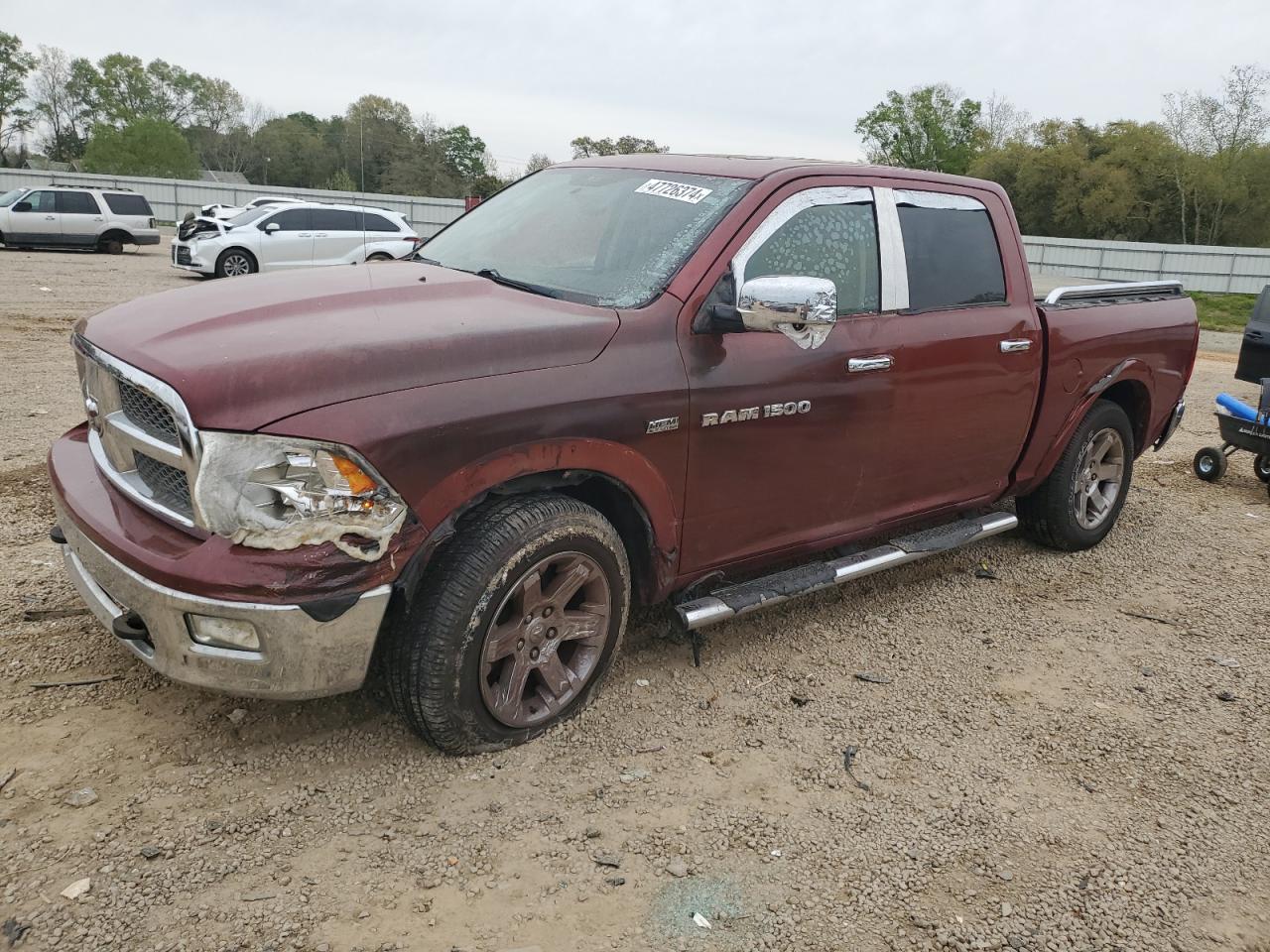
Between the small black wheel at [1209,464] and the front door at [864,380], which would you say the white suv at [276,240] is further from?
the front door at [864,380]

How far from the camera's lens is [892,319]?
402cm

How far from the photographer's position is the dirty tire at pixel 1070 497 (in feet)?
17.1

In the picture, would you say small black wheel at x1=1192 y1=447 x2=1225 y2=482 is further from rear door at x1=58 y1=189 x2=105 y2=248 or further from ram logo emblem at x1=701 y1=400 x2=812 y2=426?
rear door at x1=58 y1=189 x2=105 y2=248

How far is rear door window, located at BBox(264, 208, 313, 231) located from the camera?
18.1m

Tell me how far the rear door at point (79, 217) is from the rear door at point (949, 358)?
2365cm

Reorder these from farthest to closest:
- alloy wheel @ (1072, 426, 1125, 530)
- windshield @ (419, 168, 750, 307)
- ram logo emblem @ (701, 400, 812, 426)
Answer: alloy wheel @ (1072, 426, 1125, 530) < windshield @ (419, 168, 750, 307) < ram logo emblem @ (701, 400, 812, 426)

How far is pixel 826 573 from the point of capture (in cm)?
401

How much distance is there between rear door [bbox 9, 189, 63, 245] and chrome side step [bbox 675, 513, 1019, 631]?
933 inches

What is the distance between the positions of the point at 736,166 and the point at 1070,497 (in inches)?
108

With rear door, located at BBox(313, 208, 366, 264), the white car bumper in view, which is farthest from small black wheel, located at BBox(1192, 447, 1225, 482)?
the white car bumper

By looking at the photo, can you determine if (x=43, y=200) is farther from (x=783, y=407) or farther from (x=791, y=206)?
(x=783, y=407)

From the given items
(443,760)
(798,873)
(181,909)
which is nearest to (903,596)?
(798,873)

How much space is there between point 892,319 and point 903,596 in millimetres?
1488

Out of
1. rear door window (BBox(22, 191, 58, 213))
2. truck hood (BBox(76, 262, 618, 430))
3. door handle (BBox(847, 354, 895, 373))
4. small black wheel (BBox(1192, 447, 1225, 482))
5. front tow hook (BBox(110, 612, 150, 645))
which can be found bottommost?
small black wheel (BBox(1192, 447, 1225, 482))
